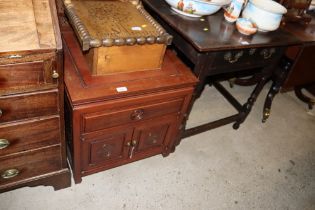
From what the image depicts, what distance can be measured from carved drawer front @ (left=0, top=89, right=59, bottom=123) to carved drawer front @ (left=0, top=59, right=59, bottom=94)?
0.13 ft

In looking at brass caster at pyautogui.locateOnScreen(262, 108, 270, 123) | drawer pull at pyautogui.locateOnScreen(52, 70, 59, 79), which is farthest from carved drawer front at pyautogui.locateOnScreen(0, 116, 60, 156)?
brass caster at pyautogui.locateOnScreen(262, 108, 270, 123)

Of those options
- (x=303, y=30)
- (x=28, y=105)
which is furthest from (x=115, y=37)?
(x=303, y=30)

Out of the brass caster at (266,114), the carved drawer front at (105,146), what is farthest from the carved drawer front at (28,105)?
the brass caster at (266,114)

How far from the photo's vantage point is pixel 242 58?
1447 mm

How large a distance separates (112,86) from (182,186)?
0.79 meters

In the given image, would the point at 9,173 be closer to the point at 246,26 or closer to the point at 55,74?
the point at 55,74

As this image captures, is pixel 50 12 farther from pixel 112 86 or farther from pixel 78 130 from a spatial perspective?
pixel 78 130

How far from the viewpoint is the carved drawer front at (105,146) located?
1.27 metres

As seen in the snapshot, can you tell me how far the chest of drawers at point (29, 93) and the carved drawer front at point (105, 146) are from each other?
0.43ft

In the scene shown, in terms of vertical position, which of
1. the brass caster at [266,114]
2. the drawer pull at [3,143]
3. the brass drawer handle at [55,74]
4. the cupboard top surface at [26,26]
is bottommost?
the brass caster at [266,114]

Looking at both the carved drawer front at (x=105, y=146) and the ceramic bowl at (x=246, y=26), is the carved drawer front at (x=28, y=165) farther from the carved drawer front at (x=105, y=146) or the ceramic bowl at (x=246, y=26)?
the ceramic bowl at (x=246, y=26)

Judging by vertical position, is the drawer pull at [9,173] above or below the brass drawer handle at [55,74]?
below

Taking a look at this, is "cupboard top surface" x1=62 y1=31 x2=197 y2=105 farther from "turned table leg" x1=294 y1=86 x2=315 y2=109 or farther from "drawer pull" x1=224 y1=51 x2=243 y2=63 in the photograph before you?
"turned table leg" x1=294 y1=86 x2=315 y2=109

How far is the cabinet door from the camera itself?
1394 millimetres
